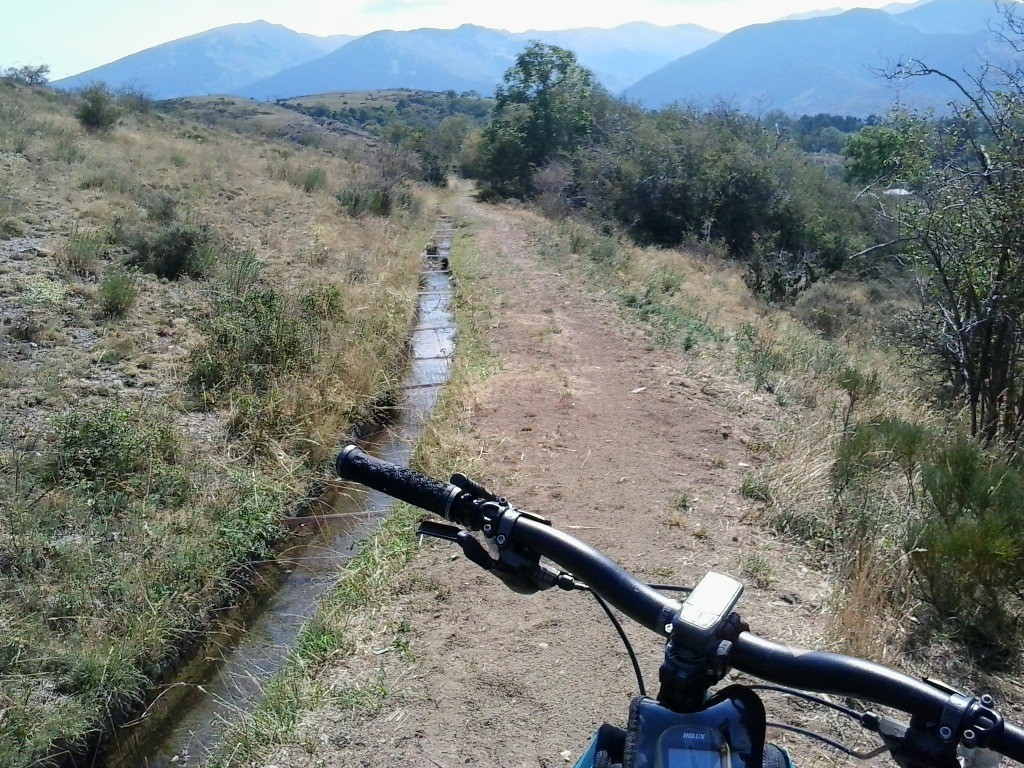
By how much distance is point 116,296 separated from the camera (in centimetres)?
894

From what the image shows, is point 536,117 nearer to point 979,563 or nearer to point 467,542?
point 979,563

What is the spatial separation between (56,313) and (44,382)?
1838 millimetres

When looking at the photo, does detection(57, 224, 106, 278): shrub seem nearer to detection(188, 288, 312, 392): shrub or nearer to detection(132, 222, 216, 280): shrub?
detection(132, 222, 216, 280): shrub

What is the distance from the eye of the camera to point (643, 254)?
17562 millimetres

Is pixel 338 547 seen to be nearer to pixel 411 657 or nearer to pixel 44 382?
pixel 411 657

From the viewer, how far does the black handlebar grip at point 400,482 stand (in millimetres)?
1555

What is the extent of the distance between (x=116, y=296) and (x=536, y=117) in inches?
1023

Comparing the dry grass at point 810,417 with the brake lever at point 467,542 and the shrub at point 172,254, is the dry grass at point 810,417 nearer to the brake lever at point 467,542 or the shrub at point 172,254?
the brake lever at point 467,542

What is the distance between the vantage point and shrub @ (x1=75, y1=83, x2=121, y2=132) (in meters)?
20.4

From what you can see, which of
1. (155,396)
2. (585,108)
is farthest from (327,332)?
(585,108)

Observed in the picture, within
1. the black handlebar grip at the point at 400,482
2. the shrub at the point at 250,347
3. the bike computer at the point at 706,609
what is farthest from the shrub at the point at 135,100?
the bike computer at the point at 706,609

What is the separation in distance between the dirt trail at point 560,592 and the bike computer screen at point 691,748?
2.55 m

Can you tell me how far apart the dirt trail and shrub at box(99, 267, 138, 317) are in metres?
4.37

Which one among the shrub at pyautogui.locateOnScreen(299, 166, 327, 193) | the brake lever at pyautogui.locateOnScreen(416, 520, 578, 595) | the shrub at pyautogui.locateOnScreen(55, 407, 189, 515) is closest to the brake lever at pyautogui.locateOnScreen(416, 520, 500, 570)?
the brake lever at pyautogui.locateOnScreen(416, 520, 578, 595)
